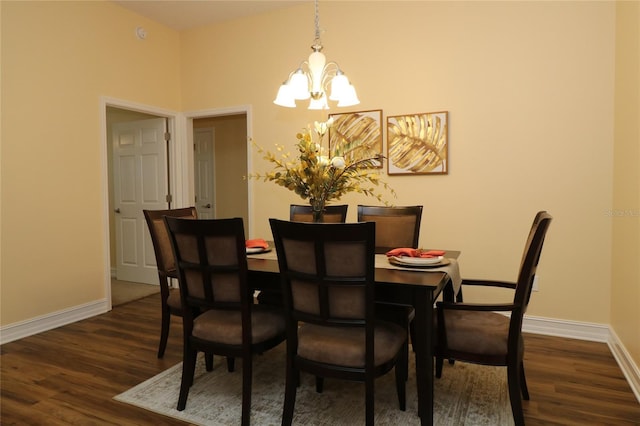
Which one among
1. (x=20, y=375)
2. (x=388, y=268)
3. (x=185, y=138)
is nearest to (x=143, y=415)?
(x=20, y=375)

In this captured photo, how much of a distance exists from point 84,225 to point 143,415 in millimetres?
2320

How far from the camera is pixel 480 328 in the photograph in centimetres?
198

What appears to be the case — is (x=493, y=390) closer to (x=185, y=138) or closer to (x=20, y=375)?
(x=20, y=375)

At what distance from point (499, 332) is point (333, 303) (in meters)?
0.84

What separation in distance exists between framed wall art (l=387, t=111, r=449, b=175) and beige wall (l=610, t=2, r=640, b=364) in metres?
1.24

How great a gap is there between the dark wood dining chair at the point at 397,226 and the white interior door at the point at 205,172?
12.3 feet

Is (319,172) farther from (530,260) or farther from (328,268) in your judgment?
(530,260)

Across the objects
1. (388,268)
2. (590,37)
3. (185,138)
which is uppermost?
(590,37)

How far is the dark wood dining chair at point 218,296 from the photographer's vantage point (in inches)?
77.6

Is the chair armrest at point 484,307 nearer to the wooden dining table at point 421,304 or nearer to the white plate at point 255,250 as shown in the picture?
the wooden dining table at point 421,304

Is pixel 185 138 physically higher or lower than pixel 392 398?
higher

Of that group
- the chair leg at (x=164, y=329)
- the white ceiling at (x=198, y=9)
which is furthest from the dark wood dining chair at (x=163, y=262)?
the white ceiling at (x=198, y=9)

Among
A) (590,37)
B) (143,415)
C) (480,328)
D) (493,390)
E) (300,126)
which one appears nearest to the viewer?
(480,328)

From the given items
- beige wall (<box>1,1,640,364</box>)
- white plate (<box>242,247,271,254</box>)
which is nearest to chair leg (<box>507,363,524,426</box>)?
beige wall (<box>1,1,640,364</box>)
